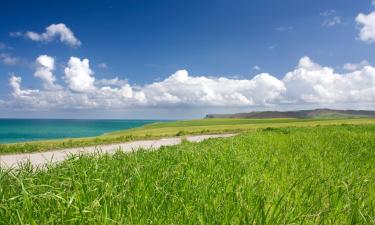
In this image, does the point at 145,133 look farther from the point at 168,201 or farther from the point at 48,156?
the point at 168,201

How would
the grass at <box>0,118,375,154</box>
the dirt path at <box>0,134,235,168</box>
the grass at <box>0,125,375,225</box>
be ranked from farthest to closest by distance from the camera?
the grass at <box>0,118,375,154</box>, the dirt path at <box>0,134,235,168</box>, the grass at <box>0,125,375,225</box>

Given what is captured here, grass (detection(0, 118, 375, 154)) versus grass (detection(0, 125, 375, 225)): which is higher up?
grass (detection(0, 125, 375, 225))

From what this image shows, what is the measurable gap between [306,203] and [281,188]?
3.96 ft

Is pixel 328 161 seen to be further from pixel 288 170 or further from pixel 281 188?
pixel 281 188

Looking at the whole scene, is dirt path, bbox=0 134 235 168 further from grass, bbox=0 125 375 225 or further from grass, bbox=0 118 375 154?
grass, bbox=0 118 375 154

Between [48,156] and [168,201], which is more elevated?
[168,201]

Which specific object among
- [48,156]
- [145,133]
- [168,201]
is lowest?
[145,133]

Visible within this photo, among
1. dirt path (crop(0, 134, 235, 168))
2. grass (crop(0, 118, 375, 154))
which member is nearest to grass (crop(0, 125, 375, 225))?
dirt path (crop(0, 134, 235, 168))

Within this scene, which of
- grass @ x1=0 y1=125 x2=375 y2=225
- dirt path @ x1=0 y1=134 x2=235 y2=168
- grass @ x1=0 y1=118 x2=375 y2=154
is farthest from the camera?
grass @ x1=0 y1=118 x2=375 y2=154

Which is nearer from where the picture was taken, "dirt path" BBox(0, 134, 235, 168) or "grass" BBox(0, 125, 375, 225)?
"grass" BBox(0, 125, 375, 225)

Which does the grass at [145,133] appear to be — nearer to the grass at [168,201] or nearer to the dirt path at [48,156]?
the dirt path at [48,156]

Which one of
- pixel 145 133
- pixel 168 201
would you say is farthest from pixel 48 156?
pixel 145 133

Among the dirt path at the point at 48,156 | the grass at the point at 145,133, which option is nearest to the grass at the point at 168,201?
the dirt path at the point at 48,156

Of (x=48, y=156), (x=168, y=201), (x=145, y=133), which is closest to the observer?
(x=168, y=201)
